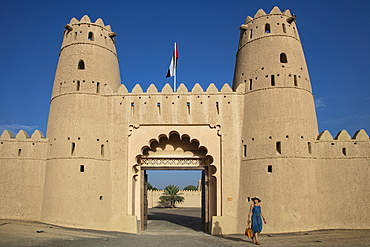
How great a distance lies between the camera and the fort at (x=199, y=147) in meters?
17.2

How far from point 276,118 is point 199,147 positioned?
464 centimetres

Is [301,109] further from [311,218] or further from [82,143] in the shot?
[82,143]

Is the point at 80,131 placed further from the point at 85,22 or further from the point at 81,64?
the point at 85,22

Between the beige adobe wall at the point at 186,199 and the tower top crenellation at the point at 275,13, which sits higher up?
the tower top crenellation at the point at 275,13

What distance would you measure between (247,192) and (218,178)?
1.85 meters

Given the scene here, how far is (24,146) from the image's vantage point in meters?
19.3

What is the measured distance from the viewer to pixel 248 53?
65.1 feet

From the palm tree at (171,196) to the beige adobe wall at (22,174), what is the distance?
29277 millimetres

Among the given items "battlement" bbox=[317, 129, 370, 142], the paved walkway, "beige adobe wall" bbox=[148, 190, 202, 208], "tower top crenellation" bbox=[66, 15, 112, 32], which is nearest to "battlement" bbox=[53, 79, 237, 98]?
"tower top crenellation" bbox=[66, 15, 112, 32]

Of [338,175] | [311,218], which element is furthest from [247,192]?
[338,175]

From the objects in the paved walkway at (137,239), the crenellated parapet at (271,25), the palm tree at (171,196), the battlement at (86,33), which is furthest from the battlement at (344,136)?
the palm tree at (171,196)

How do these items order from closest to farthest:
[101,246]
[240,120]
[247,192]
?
[101,246] < [247,192] < [240,120]

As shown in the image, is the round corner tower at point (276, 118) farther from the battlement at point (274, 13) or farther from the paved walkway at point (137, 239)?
the paved walkway at point (137, 239)

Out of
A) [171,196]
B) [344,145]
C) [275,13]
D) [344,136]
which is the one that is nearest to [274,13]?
[275,13]
